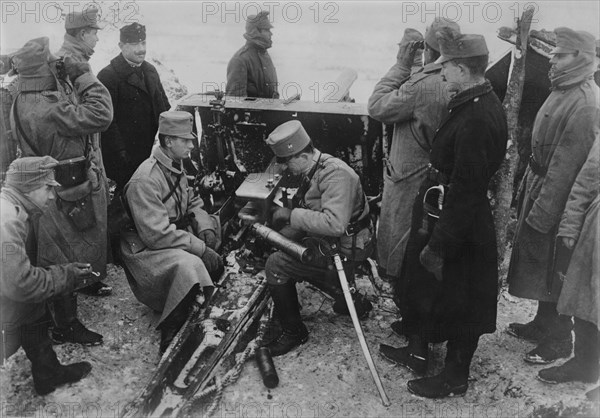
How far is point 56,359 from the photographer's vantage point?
12.6 ft

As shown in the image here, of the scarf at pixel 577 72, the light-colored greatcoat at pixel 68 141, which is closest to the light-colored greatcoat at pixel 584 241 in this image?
the scarf at pixel 577 72

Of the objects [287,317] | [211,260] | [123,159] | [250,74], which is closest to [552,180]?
[287,317]

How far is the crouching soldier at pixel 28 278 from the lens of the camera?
3.30 m

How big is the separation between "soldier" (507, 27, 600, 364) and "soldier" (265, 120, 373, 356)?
4.01 feet

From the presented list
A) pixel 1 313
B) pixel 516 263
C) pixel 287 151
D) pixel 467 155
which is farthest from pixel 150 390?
pixel 516 263

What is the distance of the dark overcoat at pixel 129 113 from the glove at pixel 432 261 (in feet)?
11.2

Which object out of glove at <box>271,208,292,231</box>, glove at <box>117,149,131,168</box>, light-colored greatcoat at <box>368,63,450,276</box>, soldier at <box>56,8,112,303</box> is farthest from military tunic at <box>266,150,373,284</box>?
glove at <box>117,149,131,168</box>

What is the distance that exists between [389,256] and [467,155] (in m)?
1.44

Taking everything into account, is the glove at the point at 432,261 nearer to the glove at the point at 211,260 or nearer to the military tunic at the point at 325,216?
the military tunic at the point at 325,216

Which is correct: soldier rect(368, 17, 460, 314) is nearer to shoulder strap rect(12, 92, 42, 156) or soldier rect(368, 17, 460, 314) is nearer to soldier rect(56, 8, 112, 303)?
soldier rect(56, 8, 112, 303)

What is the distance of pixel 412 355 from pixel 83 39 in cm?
390

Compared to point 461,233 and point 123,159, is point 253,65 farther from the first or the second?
point 461,233

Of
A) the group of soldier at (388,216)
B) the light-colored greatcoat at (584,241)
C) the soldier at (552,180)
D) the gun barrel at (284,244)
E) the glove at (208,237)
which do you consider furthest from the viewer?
the glove at (208,237)

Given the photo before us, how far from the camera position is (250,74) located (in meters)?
6.93
